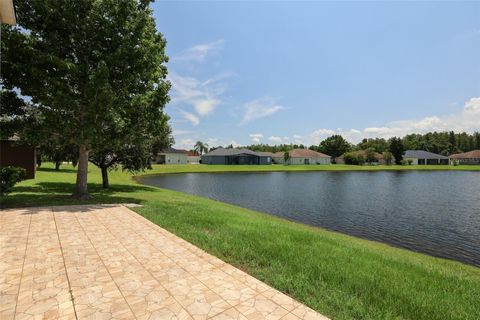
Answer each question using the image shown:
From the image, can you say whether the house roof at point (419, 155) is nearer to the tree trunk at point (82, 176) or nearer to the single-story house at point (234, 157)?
the single-story house at point (234, 157)

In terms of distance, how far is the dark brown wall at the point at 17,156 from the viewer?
21.6 metres

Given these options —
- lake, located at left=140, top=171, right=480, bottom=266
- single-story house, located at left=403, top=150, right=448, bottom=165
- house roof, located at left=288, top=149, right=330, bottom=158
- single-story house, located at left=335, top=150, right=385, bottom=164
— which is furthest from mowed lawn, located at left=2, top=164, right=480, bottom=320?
single-story house, located at left=403, top=150, right=448, bottom=165

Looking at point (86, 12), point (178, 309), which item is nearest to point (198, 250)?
point (178, 309)

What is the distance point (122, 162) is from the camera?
2319 cm

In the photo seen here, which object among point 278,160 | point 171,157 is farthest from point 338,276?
point 278,160

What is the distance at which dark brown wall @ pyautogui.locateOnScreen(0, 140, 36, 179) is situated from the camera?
21.6 metres

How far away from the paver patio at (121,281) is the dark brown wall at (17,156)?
Answer: 17.4 meters

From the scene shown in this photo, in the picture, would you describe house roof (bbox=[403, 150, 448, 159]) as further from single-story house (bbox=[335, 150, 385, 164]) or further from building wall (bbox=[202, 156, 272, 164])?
building wall (bbox=[202, 156, 272, 164])

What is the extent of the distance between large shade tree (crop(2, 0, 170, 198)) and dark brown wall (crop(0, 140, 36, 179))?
389 inches

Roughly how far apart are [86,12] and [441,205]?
27.0 meters

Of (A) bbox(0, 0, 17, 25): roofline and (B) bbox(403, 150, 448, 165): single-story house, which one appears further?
(B) bbox(403, 150, 448, 165): single-story house

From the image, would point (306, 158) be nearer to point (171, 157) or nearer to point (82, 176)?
point (171, 157)

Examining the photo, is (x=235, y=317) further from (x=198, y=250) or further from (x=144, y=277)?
(x=198, y=250)

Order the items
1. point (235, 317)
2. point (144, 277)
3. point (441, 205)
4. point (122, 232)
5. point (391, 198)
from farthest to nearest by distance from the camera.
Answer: point (391, 198) < point (441, 205) < point (122, 232) < point (144, 277) < point (235, 317)
